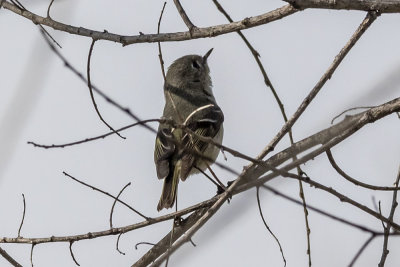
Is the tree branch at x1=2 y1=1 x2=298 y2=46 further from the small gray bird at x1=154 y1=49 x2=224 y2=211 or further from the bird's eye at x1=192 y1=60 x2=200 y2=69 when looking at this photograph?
the bird's eye at x1=192 y1=60 x2=200 y2=69

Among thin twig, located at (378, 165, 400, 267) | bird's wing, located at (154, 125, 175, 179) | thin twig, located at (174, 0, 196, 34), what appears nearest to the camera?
thin twig, located at (378, 165, 400, 267)

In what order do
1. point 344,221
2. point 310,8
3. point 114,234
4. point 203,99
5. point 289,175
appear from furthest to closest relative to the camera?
point 203,99 < point 114,234 < point 310,8 < point 289,175 < point 344,221

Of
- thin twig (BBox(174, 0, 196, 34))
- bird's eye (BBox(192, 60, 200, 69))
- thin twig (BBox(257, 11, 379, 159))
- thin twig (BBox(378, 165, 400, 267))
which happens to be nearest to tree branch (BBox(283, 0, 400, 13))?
thin twig (BBox(257, 11, 379, 159))

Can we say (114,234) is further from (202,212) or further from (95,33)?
(95,33)

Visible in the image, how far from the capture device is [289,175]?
2316mm

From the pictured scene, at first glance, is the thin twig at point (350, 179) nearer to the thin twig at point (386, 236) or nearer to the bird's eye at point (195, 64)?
the thin twig at point (386, 236)

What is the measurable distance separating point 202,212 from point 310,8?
115cm

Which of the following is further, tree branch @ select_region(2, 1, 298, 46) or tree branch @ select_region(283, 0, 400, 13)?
tree branch @ select_region(2, 1, 298, 46)

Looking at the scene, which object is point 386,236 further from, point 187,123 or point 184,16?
point 187,123

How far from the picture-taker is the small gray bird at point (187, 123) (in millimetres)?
5000

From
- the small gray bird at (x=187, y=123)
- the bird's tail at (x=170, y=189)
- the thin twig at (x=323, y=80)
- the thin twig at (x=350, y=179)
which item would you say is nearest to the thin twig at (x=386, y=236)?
the thin twig at (x=350, y=179)

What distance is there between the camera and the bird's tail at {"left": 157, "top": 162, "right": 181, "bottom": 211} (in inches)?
195

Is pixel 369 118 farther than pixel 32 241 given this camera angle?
No

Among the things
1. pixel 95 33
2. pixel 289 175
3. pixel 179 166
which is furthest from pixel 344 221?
pixel 179 166
